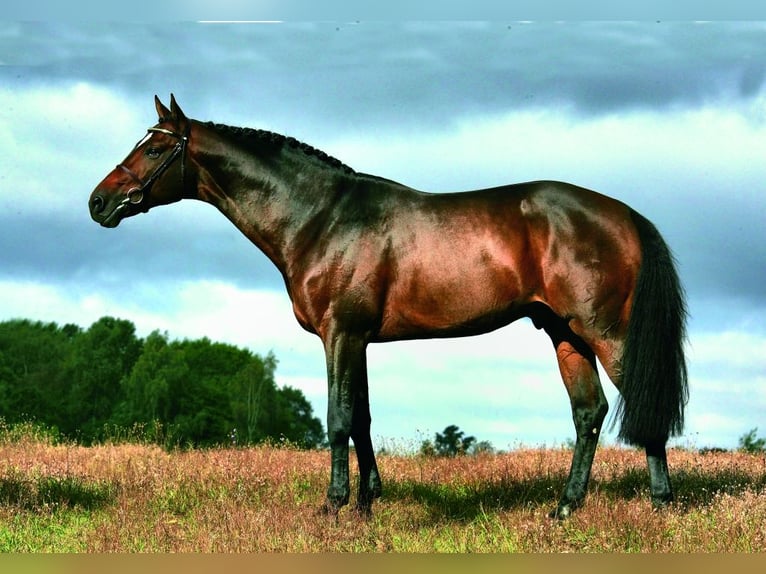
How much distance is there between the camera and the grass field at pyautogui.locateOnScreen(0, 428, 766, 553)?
6336mm

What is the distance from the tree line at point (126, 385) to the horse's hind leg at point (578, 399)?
12312mm

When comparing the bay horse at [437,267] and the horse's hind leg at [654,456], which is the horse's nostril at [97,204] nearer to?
the bay horse at [437,267]

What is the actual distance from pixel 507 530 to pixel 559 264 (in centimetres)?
213

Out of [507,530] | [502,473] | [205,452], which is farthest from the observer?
[205,452]

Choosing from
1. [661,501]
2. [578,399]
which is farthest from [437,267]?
[661,501]

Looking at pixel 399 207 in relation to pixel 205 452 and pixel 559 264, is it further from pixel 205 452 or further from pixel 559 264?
pixel 205 452

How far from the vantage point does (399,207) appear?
23.4ft

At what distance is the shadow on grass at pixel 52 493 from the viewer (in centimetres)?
805

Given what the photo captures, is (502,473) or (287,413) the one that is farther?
(287,413)

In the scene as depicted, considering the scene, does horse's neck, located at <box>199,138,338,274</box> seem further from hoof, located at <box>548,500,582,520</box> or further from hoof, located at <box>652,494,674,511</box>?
hoof, located at <box>652,494,674,511</box>

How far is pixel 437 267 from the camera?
689 centimetres

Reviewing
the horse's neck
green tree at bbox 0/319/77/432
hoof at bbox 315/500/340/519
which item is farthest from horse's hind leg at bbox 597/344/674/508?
green tree at bbox 0/319/77/432

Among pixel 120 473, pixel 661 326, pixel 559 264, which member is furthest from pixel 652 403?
pixel 120 473

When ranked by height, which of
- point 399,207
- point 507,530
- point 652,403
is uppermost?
point 399,207
